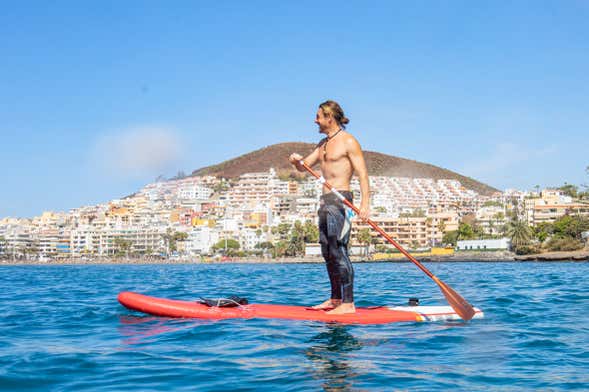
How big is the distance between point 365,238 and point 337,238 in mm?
129885

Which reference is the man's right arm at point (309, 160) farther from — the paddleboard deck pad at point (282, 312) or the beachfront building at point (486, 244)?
the beachfront building at point (486, 244)

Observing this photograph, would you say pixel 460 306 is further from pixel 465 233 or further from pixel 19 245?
pixel 19 245

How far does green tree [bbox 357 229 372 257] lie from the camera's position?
13662 centimetres

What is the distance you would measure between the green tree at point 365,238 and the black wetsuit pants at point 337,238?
128 meters

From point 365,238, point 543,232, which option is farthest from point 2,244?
point 543,232

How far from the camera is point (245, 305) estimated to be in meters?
7.86

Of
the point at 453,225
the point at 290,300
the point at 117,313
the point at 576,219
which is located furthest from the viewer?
the point at 453,225

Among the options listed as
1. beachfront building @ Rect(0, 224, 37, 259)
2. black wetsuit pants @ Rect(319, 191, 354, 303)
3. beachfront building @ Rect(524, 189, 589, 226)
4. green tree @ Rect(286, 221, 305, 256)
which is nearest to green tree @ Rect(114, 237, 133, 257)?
beachfront building @ Rect(0, 224, 37, 259)

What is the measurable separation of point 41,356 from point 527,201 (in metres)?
170

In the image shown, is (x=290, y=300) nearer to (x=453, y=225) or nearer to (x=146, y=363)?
(x=146, y=363)

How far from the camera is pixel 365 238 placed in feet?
448

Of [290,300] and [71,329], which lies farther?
[290,300]

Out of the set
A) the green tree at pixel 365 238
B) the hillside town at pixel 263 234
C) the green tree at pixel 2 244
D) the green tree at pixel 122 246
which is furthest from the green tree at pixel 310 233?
the green tree at pixel 2 244

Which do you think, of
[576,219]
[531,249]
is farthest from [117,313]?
[576,219]
